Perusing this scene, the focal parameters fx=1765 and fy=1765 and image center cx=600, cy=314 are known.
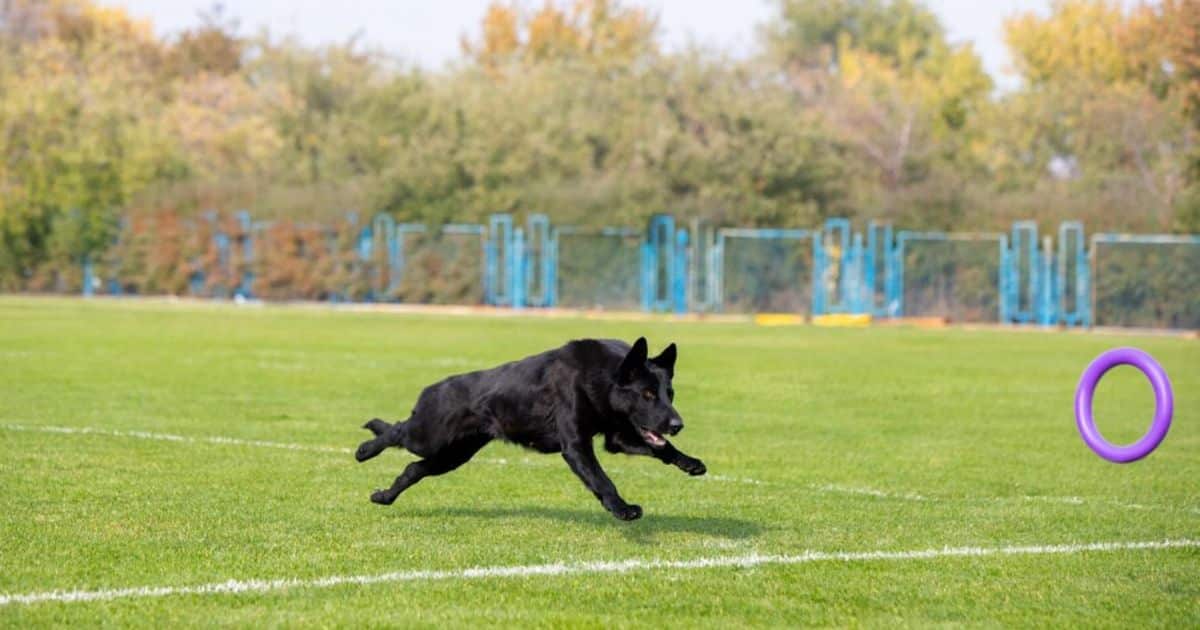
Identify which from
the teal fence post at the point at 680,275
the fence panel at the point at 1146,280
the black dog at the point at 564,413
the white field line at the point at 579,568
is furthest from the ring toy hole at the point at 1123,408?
the teal fence post at the point at 680,275

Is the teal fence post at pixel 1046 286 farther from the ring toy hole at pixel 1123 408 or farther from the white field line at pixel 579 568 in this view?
the white field line at pixel 579 568

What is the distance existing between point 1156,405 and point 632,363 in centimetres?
321

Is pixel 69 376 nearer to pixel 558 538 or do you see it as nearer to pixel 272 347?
pixel 272 347

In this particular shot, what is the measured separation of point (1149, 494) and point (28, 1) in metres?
91.7

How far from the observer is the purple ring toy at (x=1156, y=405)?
965cm

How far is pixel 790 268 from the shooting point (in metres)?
50.6

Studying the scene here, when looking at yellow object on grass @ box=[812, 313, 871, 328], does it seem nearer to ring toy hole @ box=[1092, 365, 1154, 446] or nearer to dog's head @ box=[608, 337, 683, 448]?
ring toy hole @ box=[1092, 365, 1154, 446]

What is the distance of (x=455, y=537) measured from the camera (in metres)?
9.65

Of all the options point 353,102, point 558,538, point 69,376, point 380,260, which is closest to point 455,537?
point 558,538

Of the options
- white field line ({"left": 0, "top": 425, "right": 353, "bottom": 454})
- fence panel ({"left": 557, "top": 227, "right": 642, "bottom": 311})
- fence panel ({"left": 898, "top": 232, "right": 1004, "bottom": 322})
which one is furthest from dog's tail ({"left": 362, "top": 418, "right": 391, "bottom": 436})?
fence panel ({"left": 557, "top": 227, "right": 642, "bottom": 311})

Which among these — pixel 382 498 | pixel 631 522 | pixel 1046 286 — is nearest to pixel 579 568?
pixel 631 522

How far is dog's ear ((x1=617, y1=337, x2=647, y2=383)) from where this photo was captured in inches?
366

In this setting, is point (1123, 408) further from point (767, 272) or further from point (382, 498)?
point (767, 272)

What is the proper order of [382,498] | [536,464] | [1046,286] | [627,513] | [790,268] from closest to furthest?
[627,513], [382,498], [536,464], [1046,286], [790,268]
